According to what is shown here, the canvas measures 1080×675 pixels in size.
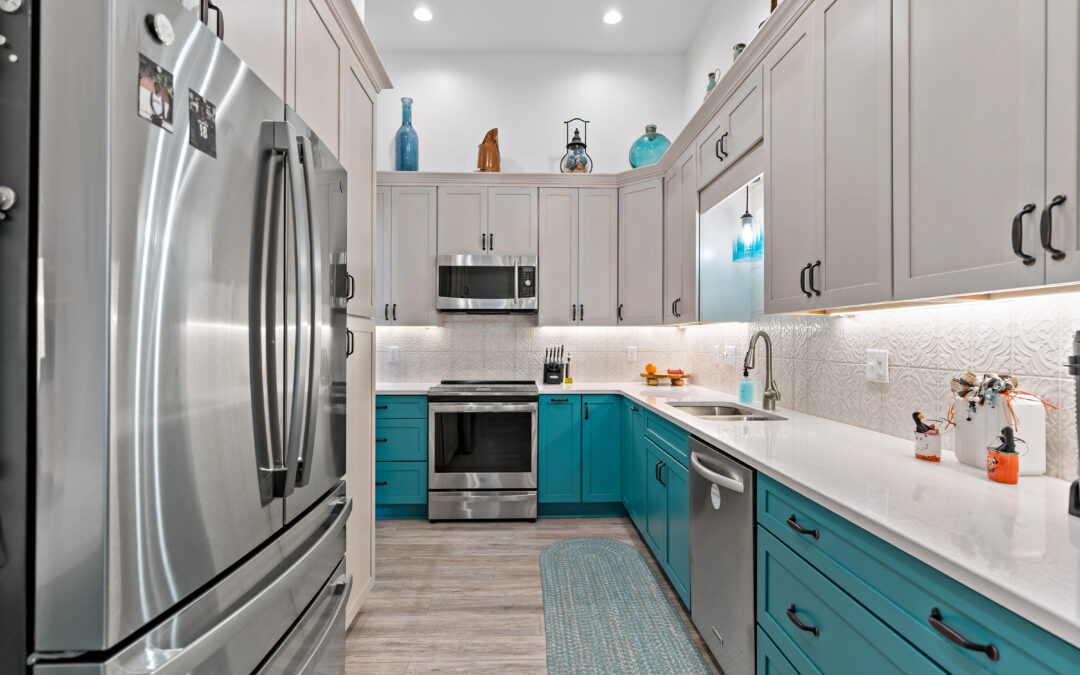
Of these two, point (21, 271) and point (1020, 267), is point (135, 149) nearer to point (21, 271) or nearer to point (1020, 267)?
point (21, 271)

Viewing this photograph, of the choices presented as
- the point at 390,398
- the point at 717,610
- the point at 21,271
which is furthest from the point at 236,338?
the point at 390,398

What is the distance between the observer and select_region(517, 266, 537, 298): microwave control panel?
3643 millimetres

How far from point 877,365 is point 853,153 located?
755mm

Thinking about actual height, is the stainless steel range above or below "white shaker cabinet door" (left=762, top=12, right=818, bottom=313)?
below

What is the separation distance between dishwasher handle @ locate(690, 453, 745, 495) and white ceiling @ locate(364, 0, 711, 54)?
2.99m

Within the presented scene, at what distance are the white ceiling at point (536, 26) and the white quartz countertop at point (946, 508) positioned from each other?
2982 millimetres

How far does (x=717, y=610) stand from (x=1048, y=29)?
177 centimetres

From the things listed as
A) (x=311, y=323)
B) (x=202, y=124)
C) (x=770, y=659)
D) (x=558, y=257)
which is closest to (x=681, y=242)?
(x=558, y=257)

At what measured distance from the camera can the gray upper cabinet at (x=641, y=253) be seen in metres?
3.51

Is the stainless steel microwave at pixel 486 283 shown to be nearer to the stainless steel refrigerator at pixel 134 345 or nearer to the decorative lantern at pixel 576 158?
the decorative lantern at pixel 576 158

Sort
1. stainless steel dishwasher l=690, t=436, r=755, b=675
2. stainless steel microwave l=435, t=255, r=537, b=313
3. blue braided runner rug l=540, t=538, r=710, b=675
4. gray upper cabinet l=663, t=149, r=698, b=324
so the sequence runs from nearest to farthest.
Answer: stainless steel dishwasher l=690, t=436, r=755, b=675
blue braided runner rug l=540, t=538, r=710, b=675
gray upper cabinet l=663, t=149, r=698, b=324
stainless steel microwave l=435, t=255, r=537, b=313

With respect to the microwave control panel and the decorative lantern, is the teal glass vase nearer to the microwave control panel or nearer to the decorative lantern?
the decorative lantern

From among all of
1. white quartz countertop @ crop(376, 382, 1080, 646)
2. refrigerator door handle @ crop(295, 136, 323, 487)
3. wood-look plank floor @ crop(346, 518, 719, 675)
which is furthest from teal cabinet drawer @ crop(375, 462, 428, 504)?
refrigerator door handle @ crop(295, 136, 323, 487)

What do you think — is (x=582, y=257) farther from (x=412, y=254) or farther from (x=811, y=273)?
(x=811, y=273)
